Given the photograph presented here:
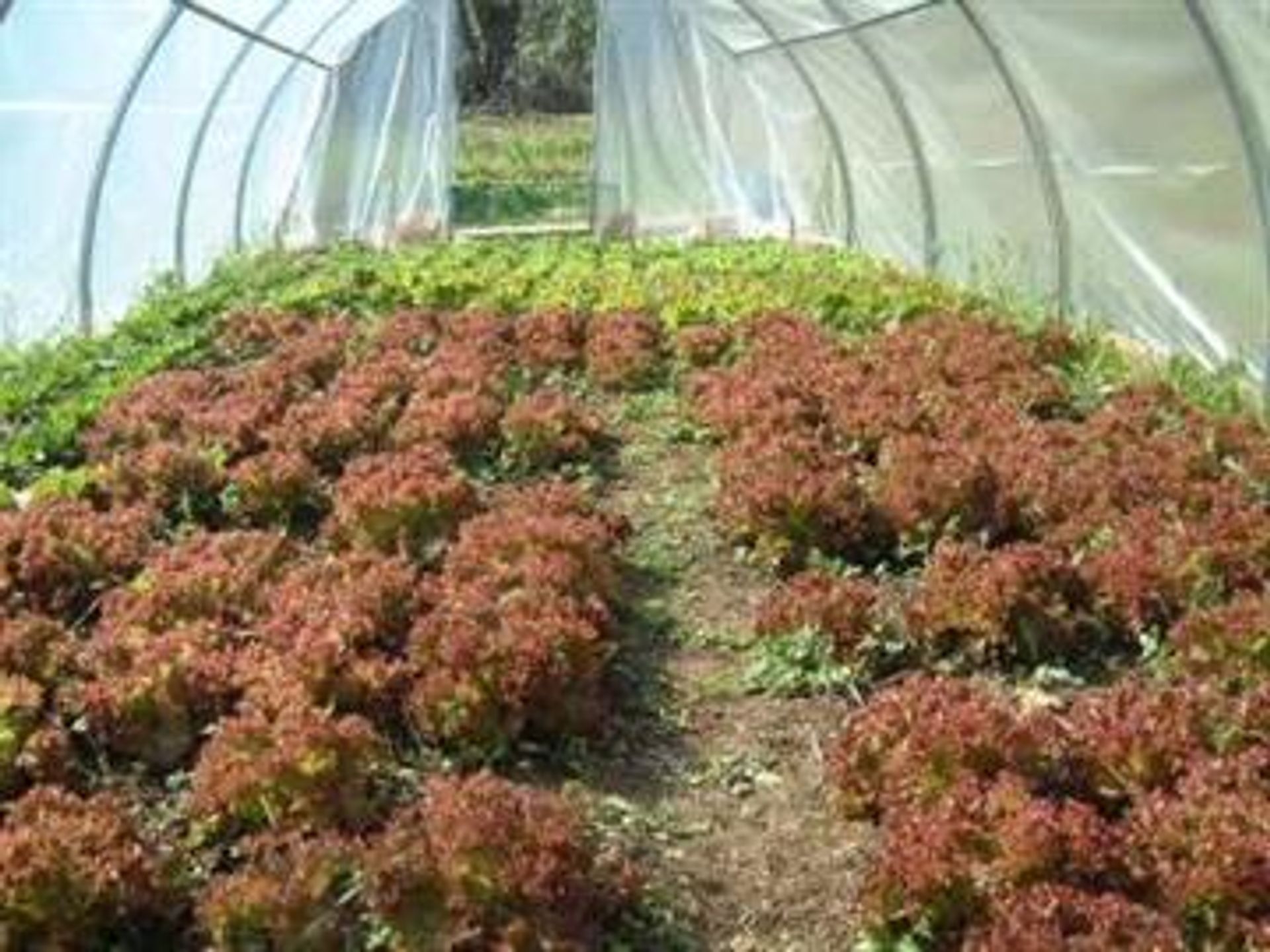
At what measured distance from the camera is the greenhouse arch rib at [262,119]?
2116cm

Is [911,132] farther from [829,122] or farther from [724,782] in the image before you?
[724,782]

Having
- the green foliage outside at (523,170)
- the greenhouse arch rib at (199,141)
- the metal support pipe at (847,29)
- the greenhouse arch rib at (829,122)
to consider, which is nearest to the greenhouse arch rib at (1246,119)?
the metal support pipe at (847,29)

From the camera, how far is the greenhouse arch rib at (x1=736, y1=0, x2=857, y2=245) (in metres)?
21.0

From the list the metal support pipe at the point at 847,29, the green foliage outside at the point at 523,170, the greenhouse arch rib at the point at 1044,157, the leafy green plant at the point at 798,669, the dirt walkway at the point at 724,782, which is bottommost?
the green foliage outside at the point at 523,170

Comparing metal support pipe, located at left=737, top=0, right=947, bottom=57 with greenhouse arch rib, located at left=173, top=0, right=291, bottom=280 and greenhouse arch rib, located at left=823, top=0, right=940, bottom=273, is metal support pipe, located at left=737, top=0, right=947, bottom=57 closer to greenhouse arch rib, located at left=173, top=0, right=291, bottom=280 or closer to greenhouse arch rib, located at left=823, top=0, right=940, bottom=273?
greenhouse arch rib, located at left=823, top=0, right=940, bottom=273

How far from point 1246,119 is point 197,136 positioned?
1068 centimetres

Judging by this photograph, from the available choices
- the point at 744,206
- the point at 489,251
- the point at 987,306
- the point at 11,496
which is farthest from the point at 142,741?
the point at 744,206

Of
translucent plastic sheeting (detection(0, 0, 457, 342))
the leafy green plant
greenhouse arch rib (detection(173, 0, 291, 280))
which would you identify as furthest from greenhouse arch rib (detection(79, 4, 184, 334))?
the leafy green plant

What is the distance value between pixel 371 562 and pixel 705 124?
19.1 metres

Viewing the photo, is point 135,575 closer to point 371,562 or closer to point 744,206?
point 371,562

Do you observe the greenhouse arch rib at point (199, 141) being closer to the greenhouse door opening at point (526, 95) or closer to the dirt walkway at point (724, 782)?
the dirt walkway at point (724, 782)

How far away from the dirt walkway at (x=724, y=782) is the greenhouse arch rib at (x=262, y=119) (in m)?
14.3

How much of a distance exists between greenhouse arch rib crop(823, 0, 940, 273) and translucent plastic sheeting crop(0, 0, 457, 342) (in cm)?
525

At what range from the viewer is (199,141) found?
1805cm
